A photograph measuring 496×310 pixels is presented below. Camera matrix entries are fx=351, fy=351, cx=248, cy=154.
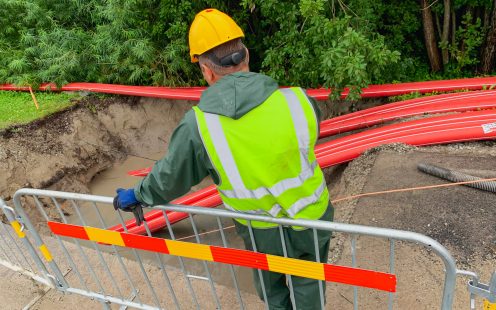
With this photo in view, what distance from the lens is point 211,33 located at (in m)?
1.81

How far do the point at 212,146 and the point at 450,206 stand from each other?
9.33ft

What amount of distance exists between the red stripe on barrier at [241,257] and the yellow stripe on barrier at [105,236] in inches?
30.8

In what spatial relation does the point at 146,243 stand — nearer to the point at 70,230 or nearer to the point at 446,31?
the point at 70,230

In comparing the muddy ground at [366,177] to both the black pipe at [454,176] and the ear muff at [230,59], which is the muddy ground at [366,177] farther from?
the ear muff at [230,59]

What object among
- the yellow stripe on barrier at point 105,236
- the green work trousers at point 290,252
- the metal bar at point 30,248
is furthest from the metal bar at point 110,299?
the green work trousers at point 290,252

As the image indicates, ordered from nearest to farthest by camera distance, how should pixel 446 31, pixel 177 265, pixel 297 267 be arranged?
pixel 297 267 < pixel 177 265 < pixel 446 31

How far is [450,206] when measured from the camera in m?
3.49

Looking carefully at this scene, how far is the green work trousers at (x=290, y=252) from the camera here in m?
2.10

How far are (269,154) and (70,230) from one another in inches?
74.4

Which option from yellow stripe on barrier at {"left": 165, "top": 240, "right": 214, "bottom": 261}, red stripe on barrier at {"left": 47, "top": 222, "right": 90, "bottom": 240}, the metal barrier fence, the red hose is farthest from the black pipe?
red stripe on barrier at {"left": 47, "top": 222, "right": 90, "bottom": 240}

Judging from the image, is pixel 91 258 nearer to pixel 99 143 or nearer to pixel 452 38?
pixel 99 143

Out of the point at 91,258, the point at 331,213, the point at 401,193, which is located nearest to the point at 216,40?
the point at 331,213

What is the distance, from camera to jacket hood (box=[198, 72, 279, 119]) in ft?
5.61

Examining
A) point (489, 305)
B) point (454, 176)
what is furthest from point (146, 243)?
point (454, 176)
